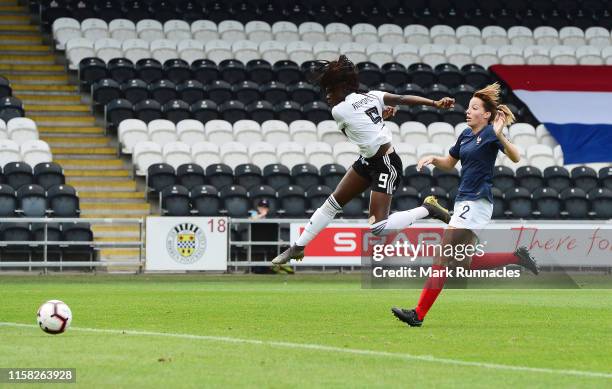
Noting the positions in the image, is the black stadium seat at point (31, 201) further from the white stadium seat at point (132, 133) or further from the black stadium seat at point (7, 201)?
the white stadium seat at point (132, 133)

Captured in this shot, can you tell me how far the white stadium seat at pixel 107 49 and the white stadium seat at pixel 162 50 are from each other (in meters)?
0.86

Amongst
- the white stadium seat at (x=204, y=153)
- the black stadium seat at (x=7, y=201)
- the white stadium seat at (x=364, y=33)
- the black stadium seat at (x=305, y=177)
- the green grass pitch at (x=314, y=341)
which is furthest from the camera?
the white stadium seat at (x=364, y=33)

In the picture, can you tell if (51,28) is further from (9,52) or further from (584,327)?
(584,327)

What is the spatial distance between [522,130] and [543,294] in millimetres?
12101

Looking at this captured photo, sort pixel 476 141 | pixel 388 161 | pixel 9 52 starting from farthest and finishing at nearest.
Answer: pixel 9 52
pixel 388 161
pixel 476 141

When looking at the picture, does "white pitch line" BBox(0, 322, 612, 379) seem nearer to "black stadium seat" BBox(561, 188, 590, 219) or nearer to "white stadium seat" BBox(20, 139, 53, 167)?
"white stadium seat" BBox(20, 139, 53, 167)

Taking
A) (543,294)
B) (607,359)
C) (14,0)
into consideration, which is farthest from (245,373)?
(14,0)

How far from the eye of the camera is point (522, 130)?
97.1 ft

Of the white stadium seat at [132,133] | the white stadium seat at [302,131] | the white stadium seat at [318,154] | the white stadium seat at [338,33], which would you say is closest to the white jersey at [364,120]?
the white stadium seat at [318,154]

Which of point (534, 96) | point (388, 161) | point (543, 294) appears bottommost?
point (543, 294)

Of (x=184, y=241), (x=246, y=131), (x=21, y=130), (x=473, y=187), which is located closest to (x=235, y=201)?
(x=184, y=241)

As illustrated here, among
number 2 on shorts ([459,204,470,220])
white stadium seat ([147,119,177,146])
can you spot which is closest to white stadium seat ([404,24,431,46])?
white stadium seat ([147,119,177,146])

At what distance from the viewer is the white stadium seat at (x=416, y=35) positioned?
3381 centimetres

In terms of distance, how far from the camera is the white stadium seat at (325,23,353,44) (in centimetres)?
3300
